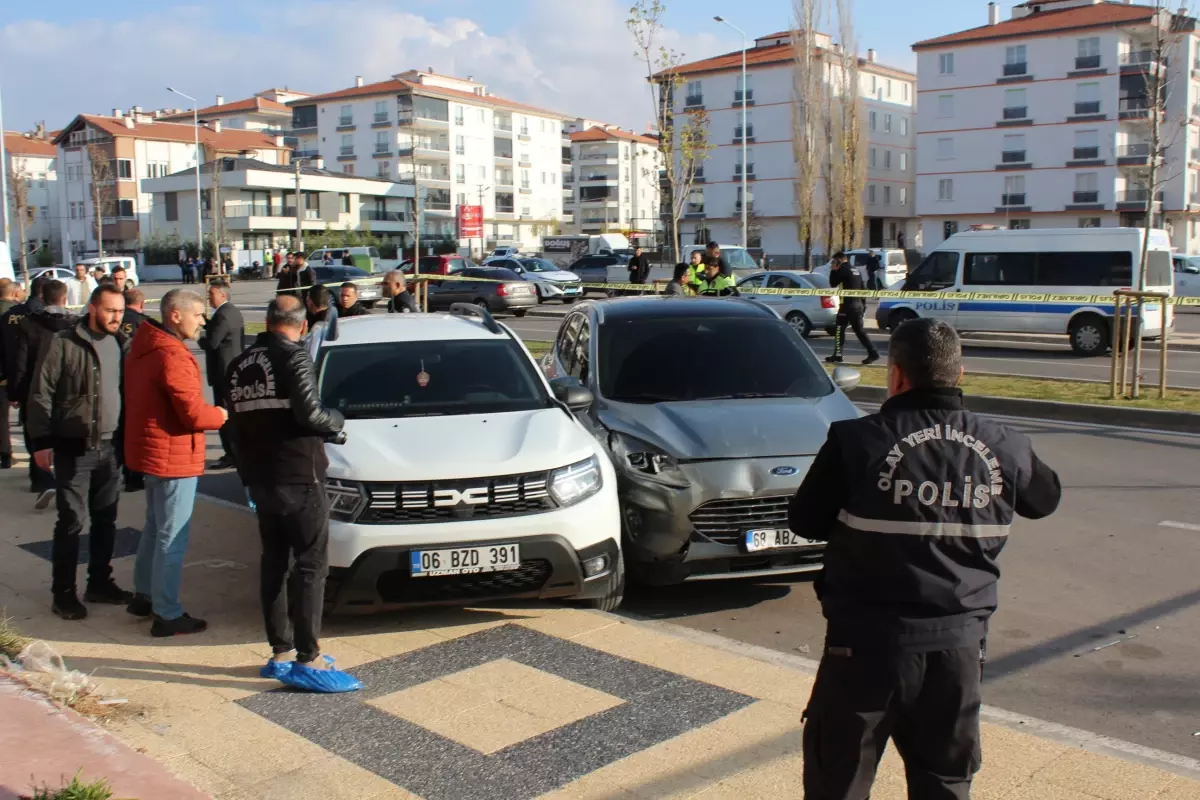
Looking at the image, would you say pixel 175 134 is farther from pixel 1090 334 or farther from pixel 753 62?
pixel 1090 334

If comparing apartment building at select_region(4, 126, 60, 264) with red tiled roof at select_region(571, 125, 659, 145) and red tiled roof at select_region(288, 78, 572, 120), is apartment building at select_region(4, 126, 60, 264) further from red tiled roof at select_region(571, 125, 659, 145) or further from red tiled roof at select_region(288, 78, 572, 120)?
red tiled roof at select_region(571, 125, 659, 145)

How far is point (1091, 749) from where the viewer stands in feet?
14.2

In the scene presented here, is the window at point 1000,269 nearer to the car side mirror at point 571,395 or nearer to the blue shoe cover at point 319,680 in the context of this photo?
the car side mirror at point 571,395

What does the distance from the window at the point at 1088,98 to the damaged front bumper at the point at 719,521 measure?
2591 inches

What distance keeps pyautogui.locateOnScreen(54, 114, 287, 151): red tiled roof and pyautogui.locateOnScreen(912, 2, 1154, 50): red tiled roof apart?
184ft

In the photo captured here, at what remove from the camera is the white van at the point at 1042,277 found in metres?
20.9

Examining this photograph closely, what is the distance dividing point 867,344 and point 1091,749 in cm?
1459

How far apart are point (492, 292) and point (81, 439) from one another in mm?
26396

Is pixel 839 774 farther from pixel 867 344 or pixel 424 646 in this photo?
pixel 867 344

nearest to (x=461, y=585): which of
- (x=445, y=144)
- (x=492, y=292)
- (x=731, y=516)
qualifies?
(x=731, y=516)

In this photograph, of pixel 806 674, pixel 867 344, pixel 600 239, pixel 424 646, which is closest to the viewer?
pixel 806 674

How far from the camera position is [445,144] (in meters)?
101

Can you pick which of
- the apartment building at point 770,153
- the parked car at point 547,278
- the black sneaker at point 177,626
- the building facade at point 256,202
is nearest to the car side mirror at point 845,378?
the black sneaker at point 177,626

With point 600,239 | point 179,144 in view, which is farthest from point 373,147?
point 600,239
